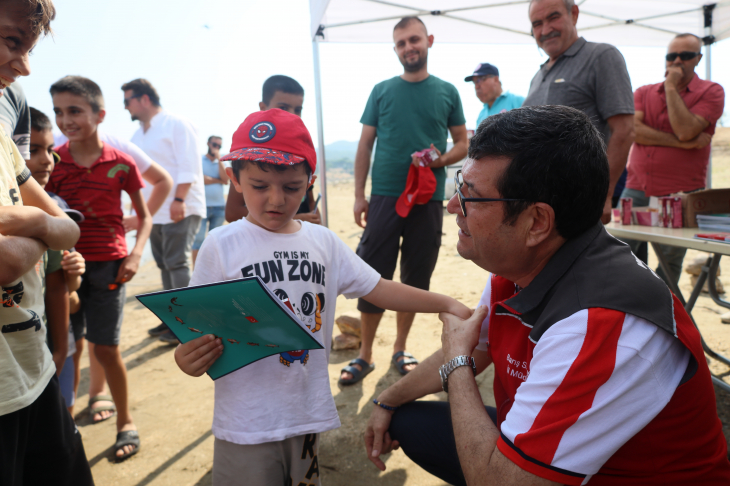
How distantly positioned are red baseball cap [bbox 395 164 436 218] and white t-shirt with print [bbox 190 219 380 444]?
1601mm

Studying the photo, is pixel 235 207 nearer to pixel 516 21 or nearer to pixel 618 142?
pixel 618 142

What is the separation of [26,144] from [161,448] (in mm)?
1747

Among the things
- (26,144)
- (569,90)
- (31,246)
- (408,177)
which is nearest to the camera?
(31,246)

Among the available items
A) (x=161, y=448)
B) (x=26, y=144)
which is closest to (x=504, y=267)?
(x=26, y=144)

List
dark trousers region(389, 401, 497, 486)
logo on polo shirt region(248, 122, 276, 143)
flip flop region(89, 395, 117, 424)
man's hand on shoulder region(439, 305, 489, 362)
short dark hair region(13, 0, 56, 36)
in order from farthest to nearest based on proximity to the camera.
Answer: flip flop region(89, 395, 117, 424) < dark trousers region(389, 401, 497, 486) < logo on polo shirt region(248, 122, 276, 143) < man's hand on shoulder region(439, 305, 489, 362) < short dark hair region(13, 0, 56, 36)

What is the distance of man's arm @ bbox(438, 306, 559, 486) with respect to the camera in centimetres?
97

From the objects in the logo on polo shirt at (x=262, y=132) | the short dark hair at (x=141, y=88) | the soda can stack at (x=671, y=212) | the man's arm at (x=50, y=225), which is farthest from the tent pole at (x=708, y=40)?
the man's arm at (x=50, y=225)

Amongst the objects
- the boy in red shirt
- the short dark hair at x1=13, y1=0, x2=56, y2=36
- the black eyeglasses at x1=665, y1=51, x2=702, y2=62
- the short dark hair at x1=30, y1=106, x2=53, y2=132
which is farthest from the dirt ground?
the black eyeglasses at x1=665, y1=51, x2=702, y2=62

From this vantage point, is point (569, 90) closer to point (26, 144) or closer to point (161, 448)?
point (26, 144)

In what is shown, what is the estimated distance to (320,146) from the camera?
4.49 meters

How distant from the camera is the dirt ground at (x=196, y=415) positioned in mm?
2238

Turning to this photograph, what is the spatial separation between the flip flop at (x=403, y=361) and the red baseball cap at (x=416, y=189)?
3.41 ft

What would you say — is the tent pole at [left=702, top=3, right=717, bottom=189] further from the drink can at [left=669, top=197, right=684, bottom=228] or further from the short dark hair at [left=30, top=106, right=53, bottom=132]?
the short dark hair at [left=30, top=106, right=53, bottom=132]

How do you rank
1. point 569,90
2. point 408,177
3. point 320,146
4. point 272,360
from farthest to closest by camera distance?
point 320,146
point 408,177
point 569,90
point 272,360
